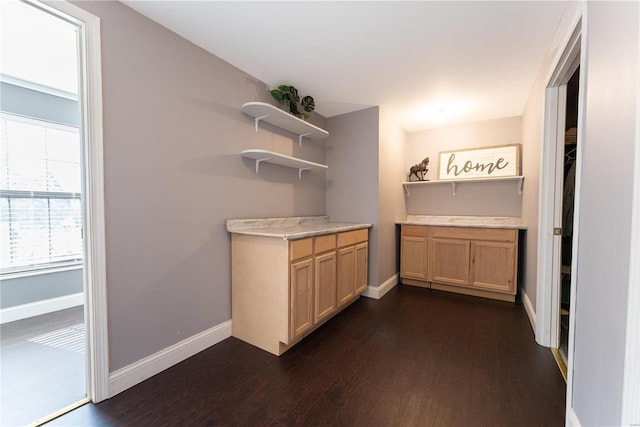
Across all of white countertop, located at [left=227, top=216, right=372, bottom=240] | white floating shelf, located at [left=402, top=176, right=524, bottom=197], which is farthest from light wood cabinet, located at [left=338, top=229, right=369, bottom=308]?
white floating shelf, located at [left=402, top=176, right=524, bottom=197]

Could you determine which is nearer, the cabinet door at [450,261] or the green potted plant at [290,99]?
the green potted plant at [290,99]

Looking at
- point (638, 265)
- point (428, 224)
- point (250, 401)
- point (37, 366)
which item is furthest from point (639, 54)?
point (37, 366)

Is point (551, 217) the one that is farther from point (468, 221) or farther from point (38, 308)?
point (38, 308)

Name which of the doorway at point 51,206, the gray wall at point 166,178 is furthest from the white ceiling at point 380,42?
the doorway at point 51,206

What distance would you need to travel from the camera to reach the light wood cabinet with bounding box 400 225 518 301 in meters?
2.88

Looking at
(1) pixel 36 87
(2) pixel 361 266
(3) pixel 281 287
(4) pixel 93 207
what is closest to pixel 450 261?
(2) pixel 361 266

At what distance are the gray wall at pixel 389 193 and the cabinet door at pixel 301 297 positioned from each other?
1285mm

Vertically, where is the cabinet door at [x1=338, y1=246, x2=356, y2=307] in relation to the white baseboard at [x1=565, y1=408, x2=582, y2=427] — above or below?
above

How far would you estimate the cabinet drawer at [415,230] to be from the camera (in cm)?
334

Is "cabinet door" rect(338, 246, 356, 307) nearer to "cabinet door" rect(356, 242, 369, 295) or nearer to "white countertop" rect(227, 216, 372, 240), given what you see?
"cabinet door" rect(356, 242, 369, 295)

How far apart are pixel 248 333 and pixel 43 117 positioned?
10.3ft

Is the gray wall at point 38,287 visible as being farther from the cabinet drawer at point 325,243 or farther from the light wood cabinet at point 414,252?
the light wood cabinet at point 414,252

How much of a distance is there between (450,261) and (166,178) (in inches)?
127

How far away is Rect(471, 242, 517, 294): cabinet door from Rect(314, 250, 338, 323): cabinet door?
188 centimetres
